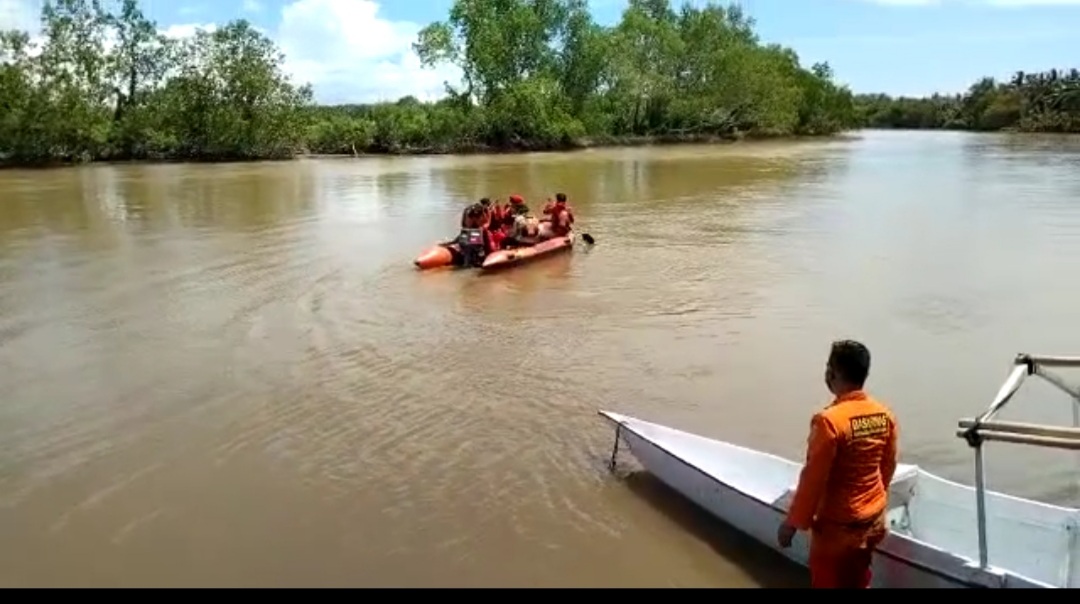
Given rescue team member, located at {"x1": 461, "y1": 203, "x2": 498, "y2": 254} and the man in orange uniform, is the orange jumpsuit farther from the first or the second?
rescue team member, located at {"x1": 461, "y1": 203, "x2": 498, "y2": 254}

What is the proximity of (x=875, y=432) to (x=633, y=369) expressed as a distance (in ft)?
21.0

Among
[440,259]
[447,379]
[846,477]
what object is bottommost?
[447,379]

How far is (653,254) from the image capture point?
62.8 feet

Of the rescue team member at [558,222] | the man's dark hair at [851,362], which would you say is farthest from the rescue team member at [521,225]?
the man's dark hair at [851,362]

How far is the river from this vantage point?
266 inches

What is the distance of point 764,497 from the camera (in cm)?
648

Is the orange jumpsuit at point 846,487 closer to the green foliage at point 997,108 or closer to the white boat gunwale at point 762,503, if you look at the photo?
the white boat gunwale at point 762,503

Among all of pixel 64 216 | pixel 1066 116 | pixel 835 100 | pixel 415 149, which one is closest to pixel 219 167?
pixel 415 149

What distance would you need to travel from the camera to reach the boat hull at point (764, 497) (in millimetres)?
5211

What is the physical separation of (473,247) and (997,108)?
3941 inches

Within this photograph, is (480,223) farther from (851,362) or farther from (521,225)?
(851,362)

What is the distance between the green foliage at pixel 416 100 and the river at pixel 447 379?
106 ft

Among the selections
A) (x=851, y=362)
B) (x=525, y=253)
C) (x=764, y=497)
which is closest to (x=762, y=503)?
(x=764, y=497)

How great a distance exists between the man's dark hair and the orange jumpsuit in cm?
7
